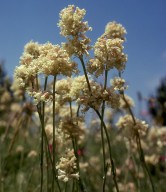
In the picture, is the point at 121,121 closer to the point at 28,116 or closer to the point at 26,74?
the point at 26,74

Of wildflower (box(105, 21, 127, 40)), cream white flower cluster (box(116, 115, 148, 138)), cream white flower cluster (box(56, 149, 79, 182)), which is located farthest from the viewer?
wildflower (box(105, 21, 127, 40))

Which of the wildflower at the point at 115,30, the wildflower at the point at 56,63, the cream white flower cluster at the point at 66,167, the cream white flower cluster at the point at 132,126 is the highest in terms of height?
the wildflower at the point at 115,30

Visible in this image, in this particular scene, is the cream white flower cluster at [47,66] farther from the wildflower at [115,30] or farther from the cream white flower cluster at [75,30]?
the wildflower at [115,30]

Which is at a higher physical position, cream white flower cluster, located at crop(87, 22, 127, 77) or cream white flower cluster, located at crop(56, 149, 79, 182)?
cream white flower cluster, located at crop(87, 22, 127, 77)

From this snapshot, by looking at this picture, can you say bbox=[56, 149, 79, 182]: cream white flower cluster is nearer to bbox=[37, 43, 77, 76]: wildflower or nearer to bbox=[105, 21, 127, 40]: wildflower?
bbox=[37, 43, 77, 76]: wildflower

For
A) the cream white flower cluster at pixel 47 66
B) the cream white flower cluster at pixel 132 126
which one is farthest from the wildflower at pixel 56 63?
the cream white flower cluster at pixel 132 126

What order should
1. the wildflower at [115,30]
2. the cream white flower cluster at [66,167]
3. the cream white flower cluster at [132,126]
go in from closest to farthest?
the cream white flower cluster at [66,167]
the cream white flower cluster at [132,126]
the wildflower at [115,30]

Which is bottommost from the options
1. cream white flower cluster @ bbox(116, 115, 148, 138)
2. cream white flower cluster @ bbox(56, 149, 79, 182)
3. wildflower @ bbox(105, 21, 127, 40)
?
cream white flower cluster @ bbox(56, 149, 79, 182)

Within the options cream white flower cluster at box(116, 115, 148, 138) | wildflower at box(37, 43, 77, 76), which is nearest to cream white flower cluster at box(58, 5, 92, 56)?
wildflower at box(37, 43, 77, 76)

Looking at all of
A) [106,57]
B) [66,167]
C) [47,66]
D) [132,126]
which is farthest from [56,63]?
[132,126]

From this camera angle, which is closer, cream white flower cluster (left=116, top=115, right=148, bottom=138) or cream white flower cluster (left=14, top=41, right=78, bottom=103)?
cream white flower cluster (left=14, top=41, right=78, bottom=103)
